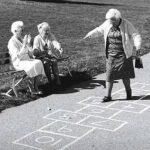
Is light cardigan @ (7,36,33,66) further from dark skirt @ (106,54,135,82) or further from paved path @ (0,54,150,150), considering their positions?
dark skirt @ (106,54,135,82)

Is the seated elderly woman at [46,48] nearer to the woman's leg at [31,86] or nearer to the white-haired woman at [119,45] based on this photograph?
the woman's leg at [31,86]

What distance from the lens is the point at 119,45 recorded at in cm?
956

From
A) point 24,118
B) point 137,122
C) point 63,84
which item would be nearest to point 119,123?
point 137,122

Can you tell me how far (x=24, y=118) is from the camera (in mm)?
8680

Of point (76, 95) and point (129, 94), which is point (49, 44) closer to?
point (76, 95)

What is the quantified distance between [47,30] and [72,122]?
2.94m

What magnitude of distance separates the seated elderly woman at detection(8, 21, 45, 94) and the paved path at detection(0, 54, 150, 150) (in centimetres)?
52

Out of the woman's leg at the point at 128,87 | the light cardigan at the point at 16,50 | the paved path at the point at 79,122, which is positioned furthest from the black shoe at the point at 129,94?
the light cardigan at the point at 16,50

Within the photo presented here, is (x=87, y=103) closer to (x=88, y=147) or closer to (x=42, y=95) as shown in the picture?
(x=42, y=95)

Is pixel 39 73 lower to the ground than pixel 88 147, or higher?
higher

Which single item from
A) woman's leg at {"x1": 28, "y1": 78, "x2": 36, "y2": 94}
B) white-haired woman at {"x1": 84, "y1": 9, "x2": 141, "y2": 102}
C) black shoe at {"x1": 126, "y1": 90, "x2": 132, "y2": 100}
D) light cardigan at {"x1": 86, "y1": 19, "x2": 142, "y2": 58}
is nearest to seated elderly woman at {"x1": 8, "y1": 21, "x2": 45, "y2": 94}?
woman's leg at {"x1": 28, "y1": 78, "x2": 36, "y2": 94}

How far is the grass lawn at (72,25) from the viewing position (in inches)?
493

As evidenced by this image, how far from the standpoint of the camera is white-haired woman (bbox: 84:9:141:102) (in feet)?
31.1

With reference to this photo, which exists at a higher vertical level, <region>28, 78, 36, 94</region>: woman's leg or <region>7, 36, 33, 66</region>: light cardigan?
<region>7, 36, 33, 66</region>: light cardigan
